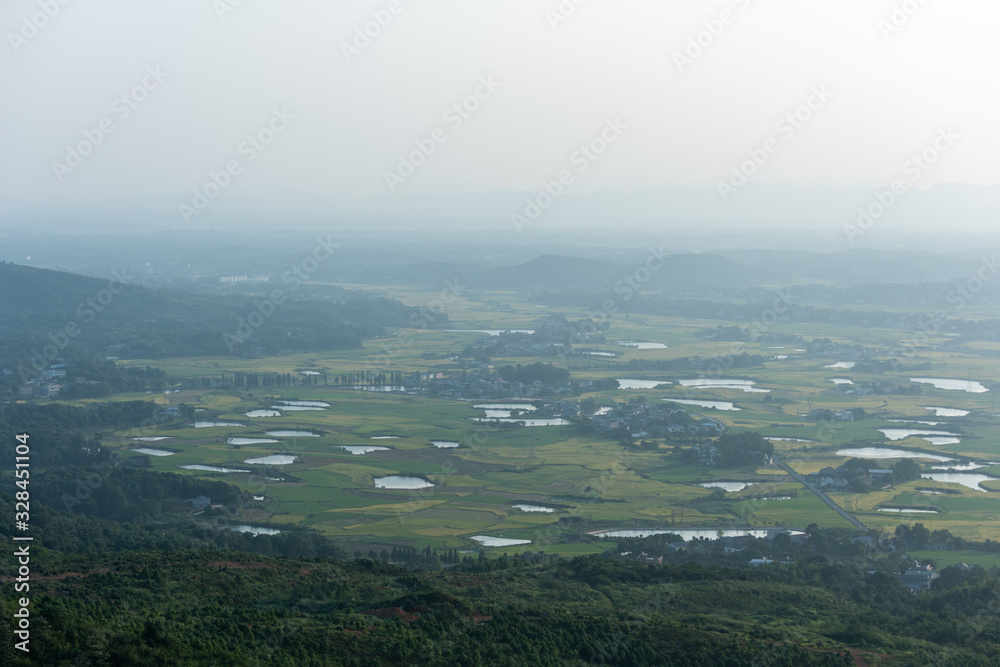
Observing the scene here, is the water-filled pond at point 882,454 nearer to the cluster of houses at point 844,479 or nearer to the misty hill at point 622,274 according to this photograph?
the cluster of houses at point 844,479

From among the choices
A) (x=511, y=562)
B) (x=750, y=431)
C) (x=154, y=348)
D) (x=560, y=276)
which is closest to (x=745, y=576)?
(x=511, y=562)

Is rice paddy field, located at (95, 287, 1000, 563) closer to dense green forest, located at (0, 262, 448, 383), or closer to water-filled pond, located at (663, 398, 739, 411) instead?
water-filled pond, located at (663, 398, 739, 411)

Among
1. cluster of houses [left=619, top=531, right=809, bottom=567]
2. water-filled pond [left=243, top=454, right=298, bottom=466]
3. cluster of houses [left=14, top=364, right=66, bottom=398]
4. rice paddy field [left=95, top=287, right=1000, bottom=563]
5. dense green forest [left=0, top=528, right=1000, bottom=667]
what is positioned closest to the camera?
dense green forest [left=0, top=528, right=1000, bottom=667]

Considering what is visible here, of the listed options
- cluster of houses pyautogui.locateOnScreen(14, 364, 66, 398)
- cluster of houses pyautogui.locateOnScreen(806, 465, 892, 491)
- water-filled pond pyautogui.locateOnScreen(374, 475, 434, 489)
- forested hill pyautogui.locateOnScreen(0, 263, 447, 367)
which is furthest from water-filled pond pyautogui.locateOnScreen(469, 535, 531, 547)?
forested hill pyautogui.locateOnScreen(0, 263, 447, 367)

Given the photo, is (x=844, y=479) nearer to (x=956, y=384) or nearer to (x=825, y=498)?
(x=825, y=498)

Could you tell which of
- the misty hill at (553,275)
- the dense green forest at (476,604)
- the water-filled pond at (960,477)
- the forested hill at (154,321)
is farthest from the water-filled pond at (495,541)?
the misty hill at (553,275)

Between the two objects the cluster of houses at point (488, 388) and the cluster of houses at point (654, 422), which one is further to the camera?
the cluster of houses at point (488, 388)

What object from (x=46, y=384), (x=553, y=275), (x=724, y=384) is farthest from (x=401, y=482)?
(x=553, y=275)

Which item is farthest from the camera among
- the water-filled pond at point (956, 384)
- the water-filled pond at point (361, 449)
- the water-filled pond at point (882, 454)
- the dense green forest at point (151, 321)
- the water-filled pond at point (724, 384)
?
the dense green forest at point (151, 321)
